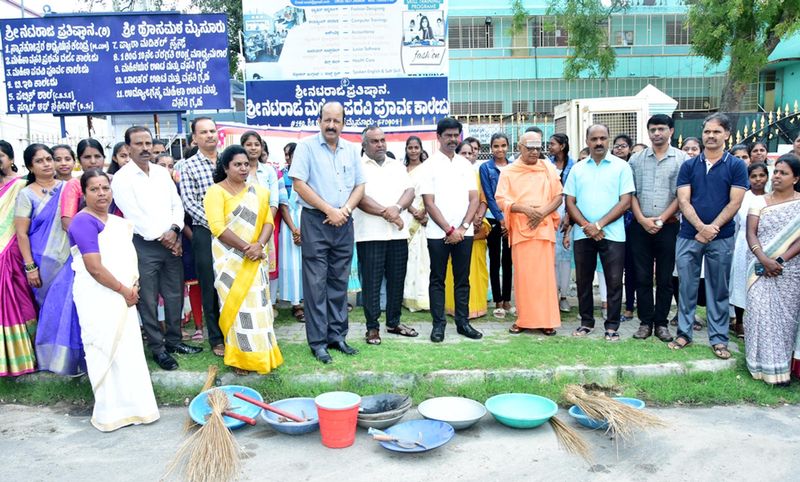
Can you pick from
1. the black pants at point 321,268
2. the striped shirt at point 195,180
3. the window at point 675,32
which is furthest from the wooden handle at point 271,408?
the window at point 675,32

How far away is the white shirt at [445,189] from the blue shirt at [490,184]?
0.77 meters

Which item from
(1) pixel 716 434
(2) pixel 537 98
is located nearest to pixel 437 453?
(1) pixel 716 434

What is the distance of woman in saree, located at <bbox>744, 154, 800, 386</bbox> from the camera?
173 inches

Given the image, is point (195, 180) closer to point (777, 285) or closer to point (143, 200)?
point (143, 200)

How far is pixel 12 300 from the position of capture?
4.47 meters

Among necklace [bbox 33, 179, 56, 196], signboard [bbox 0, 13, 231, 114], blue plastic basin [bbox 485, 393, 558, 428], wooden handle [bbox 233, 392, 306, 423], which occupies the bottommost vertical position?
blue plastic basin [bbox 485, 393, 558, 428]

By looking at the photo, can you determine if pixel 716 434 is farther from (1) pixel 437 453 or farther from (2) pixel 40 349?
(2) pixel 40 349

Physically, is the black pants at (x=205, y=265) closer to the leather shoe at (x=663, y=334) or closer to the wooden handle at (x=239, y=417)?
the wooden handle at (x=239, y=417)

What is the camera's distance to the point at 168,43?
304 inches

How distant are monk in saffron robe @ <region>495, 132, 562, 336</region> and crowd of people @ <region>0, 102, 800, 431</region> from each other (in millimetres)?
13

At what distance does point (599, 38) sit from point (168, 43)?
1864 centimetres

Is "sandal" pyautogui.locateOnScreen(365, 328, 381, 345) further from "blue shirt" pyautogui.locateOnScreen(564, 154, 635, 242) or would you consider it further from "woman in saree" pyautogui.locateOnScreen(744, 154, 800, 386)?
"woman in saree" pyautogui.locateOnScreen(744, 154, 800, 386)

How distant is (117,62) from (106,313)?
4999mm

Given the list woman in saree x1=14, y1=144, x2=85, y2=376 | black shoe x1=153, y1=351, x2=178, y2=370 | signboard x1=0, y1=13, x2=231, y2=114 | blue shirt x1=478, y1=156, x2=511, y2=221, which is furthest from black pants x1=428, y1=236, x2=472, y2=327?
signboard x1=0, y1=13, x2=231, y2=114
